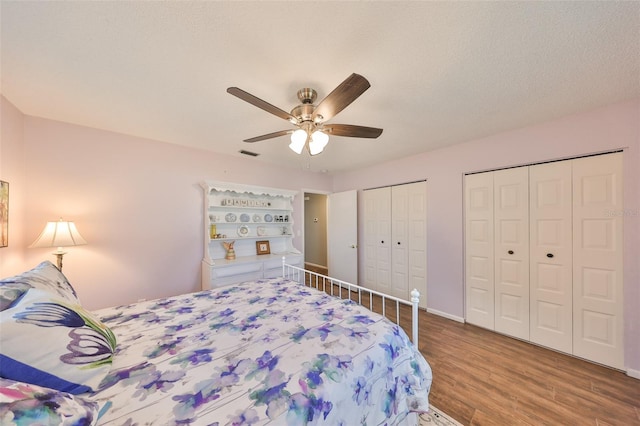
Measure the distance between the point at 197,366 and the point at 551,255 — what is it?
335cm

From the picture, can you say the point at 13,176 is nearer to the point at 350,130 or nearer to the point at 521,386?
the point at 350,130

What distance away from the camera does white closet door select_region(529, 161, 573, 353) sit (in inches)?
90.1

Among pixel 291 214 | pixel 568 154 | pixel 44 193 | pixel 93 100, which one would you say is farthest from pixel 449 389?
pixel 44 193

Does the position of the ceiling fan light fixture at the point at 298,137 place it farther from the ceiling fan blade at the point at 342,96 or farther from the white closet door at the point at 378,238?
the white closet door at the point at 378,238

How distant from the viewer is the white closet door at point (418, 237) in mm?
3438

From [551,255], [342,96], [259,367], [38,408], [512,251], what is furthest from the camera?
[512,251]

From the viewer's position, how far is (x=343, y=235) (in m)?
4.51

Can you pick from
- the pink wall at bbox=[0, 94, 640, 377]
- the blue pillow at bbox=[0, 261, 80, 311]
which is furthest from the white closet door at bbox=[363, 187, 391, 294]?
the blue pillow at bbox=[0, 261, 80, 311]

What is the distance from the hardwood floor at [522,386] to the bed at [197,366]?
0.67 metres

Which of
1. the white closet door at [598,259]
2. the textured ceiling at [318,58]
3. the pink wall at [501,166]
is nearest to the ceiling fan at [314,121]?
the textured ceiling at [318,58]

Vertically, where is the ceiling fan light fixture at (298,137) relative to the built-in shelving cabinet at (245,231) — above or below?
above

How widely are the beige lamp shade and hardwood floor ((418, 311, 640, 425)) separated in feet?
11.6

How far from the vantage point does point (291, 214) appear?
4.04m

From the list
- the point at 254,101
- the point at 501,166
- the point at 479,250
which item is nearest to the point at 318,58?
the point at 254,101
